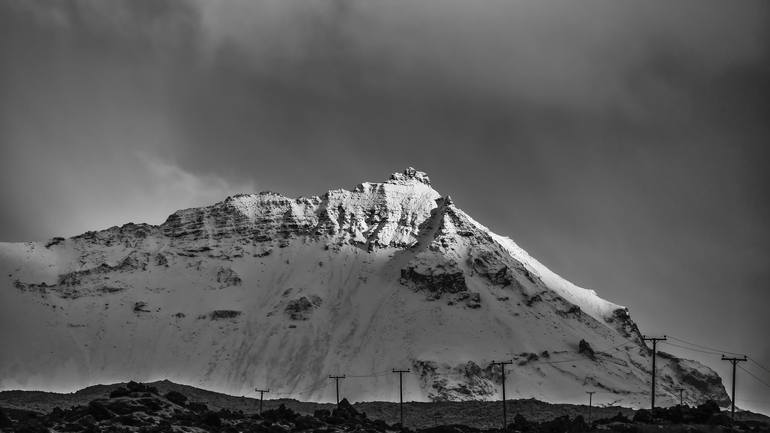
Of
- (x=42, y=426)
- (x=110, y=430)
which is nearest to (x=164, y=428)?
(x=110, y=430)

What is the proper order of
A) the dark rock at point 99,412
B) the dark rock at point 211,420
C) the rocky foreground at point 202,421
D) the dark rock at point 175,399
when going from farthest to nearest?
the dark rock at point 175,399
the dark rock at point 211,420
the dark rock at point 99,412
the rocky foreground at point 202,421

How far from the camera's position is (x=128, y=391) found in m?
94.1

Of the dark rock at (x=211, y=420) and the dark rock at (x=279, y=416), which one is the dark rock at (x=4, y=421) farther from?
the dark rock at (x=279, y=416)

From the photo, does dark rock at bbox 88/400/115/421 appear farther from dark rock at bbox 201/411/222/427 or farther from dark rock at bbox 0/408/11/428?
dark rock at bbox 201/411/222/427

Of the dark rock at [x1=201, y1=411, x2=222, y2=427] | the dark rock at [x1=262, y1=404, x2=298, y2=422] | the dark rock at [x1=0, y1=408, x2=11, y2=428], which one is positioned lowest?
the dark rock at [x1=262, y1=404, x2=298, y2=422]

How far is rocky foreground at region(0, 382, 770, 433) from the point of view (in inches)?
3172

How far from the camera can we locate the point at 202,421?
291 ft

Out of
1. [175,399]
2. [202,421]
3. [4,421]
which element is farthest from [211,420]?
[4,421]

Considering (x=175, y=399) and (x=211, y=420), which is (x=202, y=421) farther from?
(x=175, y=399)

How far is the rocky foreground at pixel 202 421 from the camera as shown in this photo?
80562mm

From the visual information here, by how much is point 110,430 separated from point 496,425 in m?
107

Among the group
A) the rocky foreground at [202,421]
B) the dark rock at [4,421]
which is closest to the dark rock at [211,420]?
the rocky foreground at [202,421]

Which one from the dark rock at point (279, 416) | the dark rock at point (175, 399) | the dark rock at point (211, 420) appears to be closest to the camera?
the dark rock at point (211, 420)

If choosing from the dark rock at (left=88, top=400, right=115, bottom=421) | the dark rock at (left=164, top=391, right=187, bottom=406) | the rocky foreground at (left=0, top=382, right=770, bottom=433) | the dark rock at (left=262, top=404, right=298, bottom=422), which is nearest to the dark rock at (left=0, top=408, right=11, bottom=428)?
the rocky foreground at (left=0, top=382, right=770, bottom=433)
